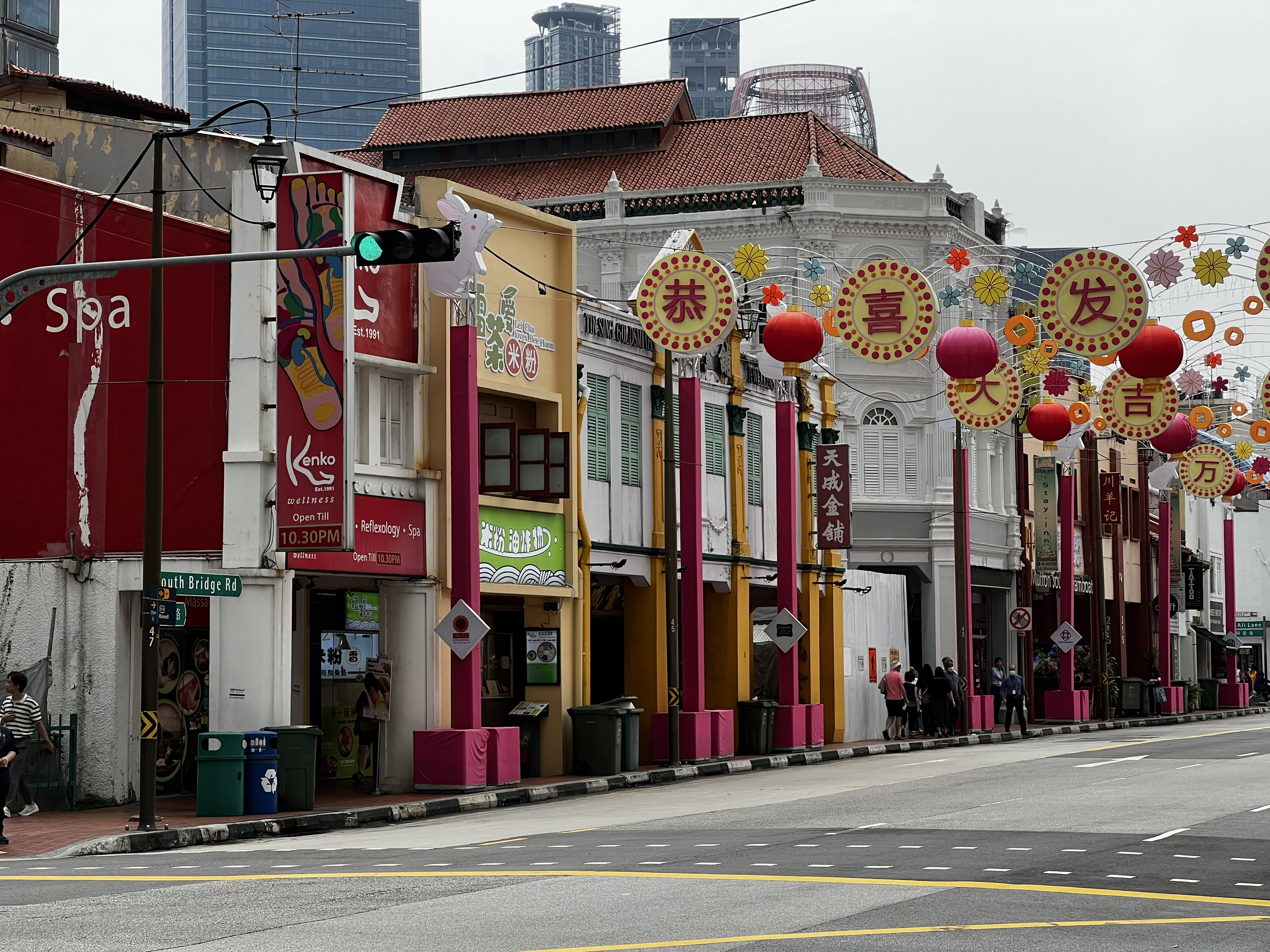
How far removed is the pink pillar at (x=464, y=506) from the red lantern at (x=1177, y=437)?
13294mm

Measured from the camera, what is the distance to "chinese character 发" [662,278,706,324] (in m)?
28.2

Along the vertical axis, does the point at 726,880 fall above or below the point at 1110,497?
below

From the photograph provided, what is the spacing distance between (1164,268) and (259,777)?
1354 centimetres

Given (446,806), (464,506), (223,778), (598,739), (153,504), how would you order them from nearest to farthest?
(153,504), (223,778), (446,806), (464,506), (598,739)

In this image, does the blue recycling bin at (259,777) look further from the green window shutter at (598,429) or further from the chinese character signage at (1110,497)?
the chinese character signage at (1110,497)

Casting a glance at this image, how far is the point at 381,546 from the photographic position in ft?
84.4

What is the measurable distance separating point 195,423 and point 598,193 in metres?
30.1

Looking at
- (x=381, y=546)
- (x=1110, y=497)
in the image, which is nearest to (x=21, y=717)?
(x=381, y=546)

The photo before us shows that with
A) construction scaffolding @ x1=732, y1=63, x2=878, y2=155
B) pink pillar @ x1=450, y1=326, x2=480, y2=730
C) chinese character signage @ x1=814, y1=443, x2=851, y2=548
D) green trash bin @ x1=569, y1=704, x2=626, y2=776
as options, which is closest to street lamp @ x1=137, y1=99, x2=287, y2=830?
pink pillar @ x1=450, y1=326, x2=480, y2=730

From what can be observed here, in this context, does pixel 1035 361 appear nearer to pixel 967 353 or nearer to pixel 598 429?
pixel 967 353

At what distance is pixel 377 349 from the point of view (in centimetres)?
2605

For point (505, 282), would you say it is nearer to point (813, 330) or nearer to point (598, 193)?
point (813, 330)

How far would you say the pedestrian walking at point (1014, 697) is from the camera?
4622cm

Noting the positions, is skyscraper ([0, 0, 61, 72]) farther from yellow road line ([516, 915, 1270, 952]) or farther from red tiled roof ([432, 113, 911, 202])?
yellow road line ([516, 915, 1270, 952])
